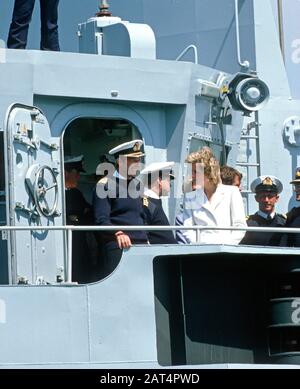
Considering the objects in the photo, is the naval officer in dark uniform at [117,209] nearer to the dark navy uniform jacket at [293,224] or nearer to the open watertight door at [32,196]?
the open watertight door at [32,196]

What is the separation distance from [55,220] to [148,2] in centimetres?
394

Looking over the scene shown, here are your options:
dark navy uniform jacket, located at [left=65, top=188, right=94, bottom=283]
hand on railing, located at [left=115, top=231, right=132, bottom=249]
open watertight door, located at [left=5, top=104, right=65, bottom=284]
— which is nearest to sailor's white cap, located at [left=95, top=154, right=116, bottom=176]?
dark navy uniform jacket, located at [left=65, top=188, right=94, bottom=283]

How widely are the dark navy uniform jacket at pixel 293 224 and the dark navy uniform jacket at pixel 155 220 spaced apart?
102 cm

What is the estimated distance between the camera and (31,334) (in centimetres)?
1122

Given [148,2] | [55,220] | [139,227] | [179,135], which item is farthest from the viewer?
[148,2]

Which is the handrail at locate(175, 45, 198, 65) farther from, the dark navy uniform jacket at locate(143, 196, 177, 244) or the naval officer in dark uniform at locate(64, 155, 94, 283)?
the dark navy uniform jacket at locate(143, 196, 177, 244)

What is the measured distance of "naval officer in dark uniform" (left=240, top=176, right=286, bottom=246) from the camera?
11.9m

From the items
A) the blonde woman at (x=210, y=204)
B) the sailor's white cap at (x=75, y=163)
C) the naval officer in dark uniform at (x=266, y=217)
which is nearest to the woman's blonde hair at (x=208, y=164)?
the blonde woman at (x=210, y=204)

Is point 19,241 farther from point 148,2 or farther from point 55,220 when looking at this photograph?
point 148,2

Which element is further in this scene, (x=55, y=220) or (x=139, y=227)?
(x=55, y=220)

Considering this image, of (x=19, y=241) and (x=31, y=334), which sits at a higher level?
(x=19, y=241)

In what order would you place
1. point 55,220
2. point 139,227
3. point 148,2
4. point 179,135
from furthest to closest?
point 148,2
point 179,135
point 55,220
point 139,227
